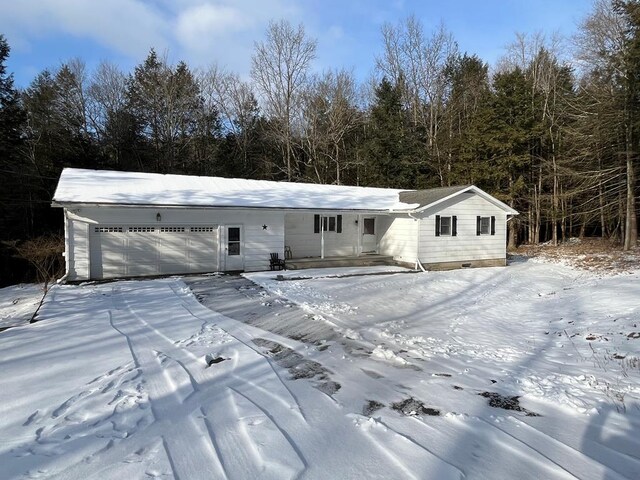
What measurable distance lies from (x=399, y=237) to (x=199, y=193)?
8887 mm

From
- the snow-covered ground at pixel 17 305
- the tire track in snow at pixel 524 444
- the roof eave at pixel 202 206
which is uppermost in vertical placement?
the roof eave at pixel 202 206

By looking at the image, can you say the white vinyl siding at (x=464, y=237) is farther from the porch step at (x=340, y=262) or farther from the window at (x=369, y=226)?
the window at (x=369, y=226)

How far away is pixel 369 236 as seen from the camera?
19156 mm

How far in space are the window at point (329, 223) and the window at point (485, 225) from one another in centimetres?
651

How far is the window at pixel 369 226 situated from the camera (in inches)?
751

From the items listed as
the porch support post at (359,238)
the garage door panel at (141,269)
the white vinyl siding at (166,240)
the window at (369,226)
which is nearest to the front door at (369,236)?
the window at (369,226)

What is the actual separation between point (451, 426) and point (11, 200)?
1050 inches

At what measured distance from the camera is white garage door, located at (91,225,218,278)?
1284 cm

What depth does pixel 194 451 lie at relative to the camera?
3.02 metres

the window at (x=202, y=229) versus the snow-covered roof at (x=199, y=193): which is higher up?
the snow-covered roof at (x=199, y=193)

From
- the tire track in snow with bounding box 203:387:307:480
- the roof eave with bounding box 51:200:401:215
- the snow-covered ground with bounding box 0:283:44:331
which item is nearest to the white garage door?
the roof eave with bounding box 51:200:401:215

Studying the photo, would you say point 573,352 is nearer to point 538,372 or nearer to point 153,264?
point 538,372

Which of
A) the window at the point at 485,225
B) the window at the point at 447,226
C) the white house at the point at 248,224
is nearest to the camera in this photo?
the white house at the point at 248,224

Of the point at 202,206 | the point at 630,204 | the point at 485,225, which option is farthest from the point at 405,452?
the point at 630,204
